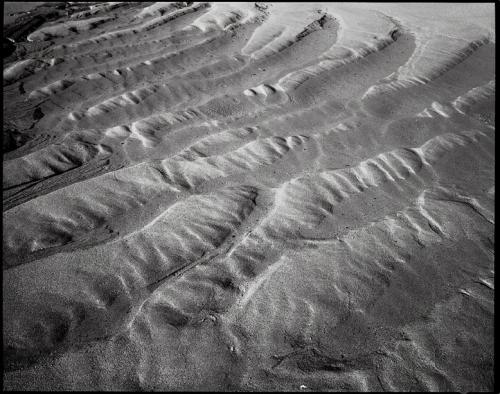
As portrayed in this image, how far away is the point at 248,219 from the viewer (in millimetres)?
1769

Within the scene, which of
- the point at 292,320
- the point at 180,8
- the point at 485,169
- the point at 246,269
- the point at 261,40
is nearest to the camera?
the point at 292,320

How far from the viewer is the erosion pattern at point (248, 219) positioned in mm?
1283

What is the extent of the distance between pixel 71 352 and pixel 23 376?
0.15 m

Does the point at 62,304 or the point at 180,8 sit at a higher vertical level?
the point at 180,8

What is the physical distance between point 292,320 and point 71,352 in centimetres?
77

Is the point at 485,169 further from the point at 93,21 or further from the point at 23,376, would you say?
the point at 93,21

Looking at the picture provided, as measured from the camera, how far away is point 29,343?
1.29 metres

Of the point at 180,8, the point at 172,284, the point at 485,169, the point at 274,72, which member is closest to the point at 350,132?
the point at 485,169

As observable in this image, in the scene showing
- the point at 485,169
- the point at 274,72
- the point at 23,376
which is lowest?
the point at 23,376

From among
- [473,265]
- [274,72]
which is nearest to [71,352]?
[473,265]

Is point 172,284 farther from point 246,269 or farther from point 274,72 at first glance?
point 274,72

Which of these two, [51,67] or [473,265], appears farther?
[51,67]

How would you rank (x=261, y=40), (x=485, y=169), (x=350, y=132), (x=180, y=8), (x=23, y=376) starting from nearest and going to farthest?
(x=23, y=376), (x=485, y=169), (x=350, y=132), (x=261, y=40), (x=180, y=8)

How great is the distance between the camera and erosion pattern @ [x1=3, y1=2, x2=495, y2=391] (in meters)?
1.28
